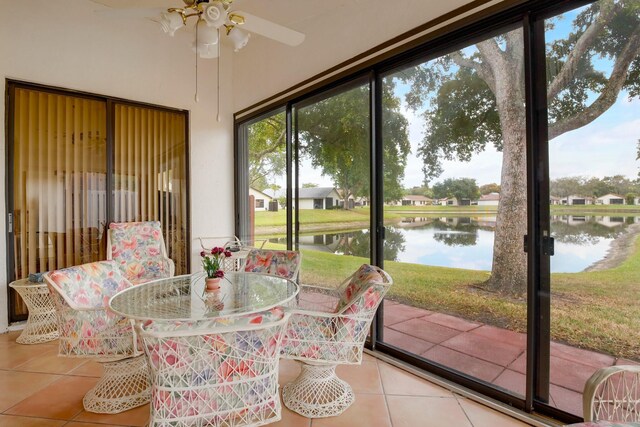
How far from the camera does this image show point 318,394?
205 centimetres

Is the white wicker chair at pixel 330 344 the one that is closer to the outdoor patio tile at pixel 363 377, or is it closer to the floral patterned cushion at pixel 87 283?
the outdoor patio tile at pixel 363 377

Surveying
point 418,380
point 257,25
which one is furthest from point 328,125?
point 418,380

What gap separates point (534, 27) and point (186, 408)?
8.45 ft

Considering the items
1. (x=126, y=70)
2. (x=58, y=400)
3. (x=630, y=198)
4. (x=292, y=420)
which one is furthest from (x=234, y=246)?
(x=630, y=198)

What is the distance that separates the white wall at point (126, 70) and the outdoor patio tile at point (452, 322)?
310 cm

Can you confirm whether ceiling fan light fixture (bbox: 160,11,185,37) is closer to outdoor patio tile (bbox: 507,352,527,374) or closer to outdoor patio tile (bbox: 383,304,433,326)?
outdoor patio tile (bbox: 383,304,433,326)

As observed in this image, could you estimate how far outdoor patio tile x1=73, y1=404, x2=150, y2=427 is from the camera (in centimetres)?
188

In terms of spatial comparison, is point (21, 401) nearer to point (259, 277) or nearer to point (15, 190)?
point (259, 277)

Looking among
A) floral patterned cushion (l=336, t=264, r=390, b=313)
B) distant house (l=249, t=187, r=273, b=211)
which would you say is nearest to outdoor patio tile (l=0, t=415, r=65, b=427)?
floral patterned cushion (l=336, t=264, r=390, b=313)

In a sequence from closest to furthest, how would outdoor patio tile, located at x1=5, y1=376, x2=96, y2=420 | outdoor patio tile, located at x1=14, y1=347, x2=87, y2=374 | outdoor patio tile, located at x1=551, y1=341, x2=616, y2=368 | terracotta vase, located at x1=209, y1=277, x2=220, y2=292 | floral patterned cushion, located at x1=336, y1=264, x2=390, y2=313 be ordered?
outdoor patio tile, located at x1=551, y1=341, x2=616, y2=368, floral patterned cushion, located at x1=336, y1=264, x2=390, y2=313, outdoor patio tile, located at x1=5, y1=376, x2=96, y2=420, terracotta vase, located at x1=209, y1=277, x2=220, y2=292, outdoor patio tile, located at x1=14, y1=347, x2=87, y2=374

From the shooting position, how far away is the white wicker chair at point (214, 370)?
1185mm

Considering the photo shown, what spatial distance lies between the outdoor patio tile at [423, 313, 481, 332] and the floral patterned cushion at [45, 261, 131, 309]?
7.43 ft

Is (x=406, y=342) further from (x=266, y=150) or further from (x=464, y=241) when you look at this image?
(x=266, y=150)

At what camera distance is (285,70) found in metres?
3.74
